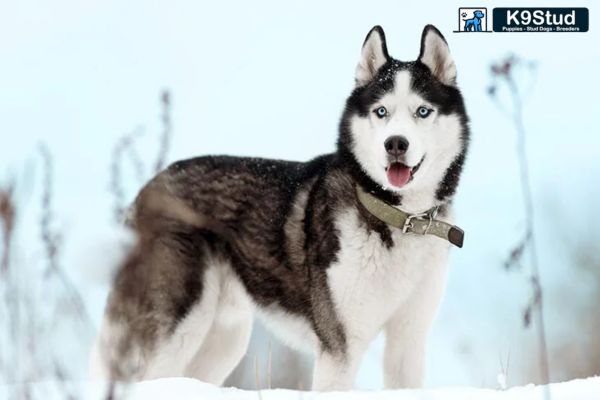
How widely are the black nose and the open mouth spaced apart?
0.12 metres

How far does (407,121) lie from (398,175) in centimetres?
26

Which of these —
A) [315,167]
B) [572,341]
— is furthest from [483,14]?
[572,341]

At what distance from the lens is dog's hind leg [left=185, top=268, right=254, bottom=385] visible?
183 inches

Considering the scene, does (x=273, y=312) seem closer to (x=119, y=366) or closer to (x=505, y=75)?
(x=505, y=75)

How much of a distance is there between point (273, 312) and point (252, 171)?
790 millimetres

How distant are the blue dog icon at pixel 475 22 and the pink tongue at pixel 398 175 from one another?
8.98ft

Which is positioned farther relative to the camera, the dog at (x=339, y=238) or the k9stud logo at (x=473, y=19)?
the k9stud logo at (x=473, y=19)

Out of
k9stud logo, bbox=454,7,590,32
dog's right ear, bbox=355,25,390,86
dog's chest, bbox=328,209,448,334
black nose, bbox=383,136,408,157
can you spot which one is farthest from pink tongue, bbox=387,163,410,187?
k9stud logo, bbox=454,7,590,32

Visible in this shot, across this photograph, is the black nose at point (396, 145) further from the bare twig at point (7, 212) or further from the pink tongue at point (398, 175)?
the bare twig at point (7, 212)

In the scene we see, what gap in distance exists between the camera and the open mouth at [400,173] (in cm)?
401

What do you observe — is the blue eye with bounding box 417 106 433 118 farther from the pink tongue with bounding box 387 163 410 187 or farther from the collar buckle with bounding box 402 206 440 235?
the collar buckle with bounding box 402 206 440 235

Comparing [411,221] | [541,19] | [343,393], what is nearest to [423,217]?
[411,221]

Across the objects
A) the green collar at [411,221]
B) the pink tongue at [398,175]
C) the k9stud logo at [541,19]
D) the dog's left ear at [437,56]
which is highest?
the k9stud logo at [541,19]

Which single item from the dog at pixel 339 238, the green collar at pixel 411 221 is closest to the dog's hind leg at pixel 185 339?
the dog at pixel 339 238
